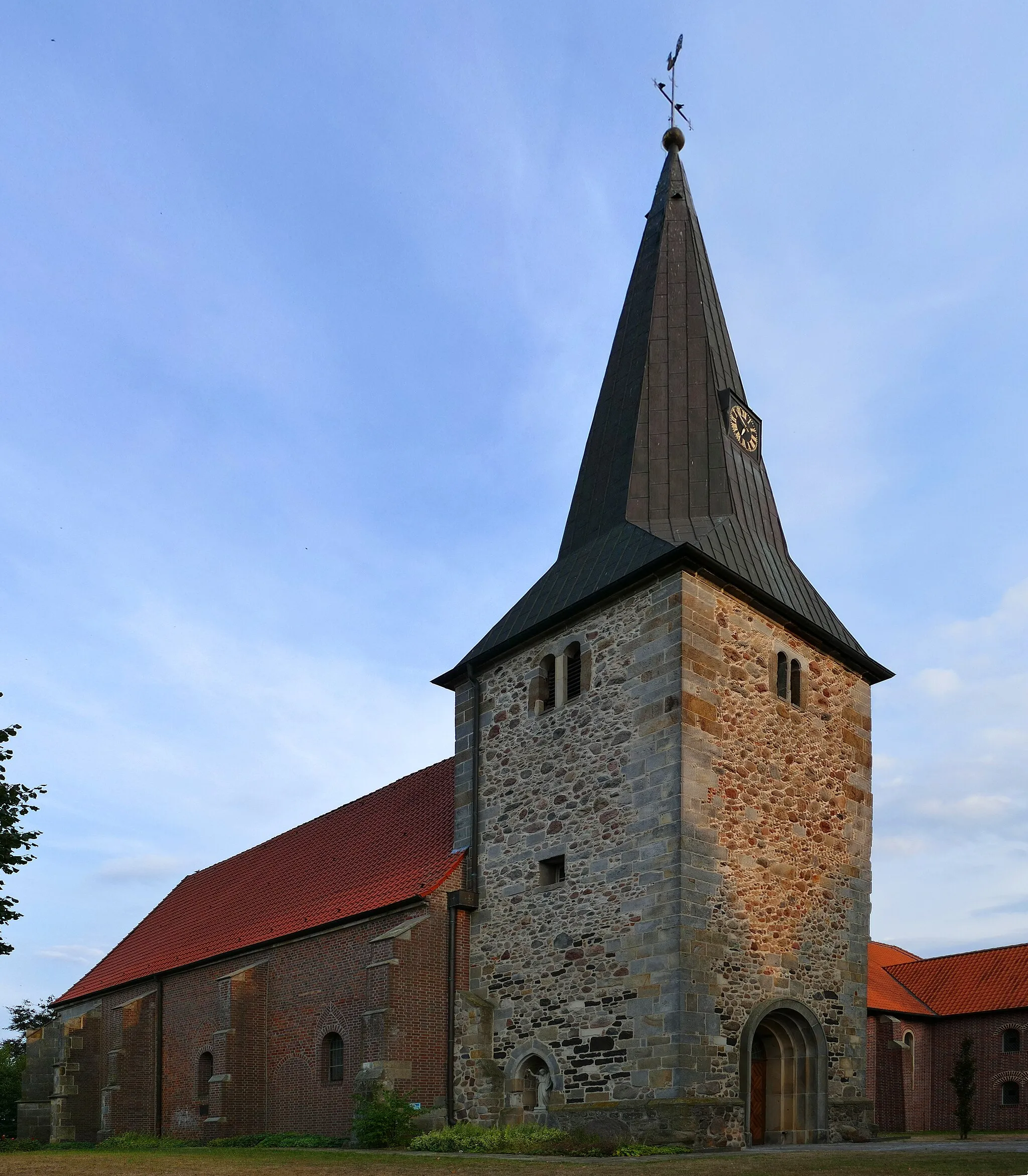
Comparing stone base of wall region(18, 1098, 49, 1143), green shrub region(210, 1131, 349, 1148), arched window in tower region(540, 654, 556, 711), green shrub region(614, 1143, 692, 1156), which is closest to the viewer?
green shrub region(614, 1143, 692, 1156)

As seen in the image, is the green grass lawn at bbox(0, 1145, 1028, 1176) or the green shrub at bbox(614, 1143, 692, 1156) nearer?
the green grass lawn at bbox(0, 1145, 1028, 1176)

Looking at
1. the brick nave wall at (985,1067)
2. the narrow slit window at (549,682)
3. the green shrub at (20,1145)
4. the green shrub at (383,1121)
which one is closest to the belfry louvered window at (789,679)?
the narrow slit window at (549,682)

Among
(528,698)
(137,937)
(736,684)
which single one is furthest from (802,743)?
(137,937)

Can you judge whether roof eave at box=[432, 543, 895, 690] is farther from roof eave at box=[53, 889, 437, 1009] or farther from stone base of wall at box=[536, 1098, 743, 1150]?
stone base of wall at box=[536, 1098, 743, 1150]

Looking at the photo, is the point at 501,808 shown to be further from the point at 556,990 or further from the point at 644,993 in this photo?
the point at 644,993

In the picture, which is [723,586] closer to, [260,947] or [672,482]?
[672,482]

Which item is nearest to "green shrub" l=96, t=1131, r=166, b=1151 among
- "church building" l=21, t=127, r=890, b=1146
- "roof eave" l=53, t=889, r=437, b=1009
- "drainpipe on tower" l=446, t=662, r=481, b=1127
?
"church building" l=21, t=127, r=890, b=1146

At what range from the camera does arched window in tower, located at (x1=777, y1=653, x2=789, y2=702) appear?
2005cm

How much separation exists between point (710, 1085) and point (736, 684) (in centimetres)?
626

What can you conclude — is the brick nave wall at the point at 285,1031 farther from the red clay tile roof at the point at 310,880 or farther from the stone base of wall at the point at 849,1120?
the stone base of wall at the point at 849,1120

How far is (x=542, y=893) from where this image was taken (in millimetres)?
19359

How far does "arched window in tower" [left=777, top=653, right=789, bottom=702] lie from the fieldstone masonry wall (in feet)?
0.83

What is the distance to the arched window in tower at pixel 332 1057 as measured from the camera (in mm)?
22000

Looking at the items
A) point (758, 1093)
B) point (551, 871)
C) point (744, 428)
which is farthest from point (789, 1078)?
point (744, 428)
